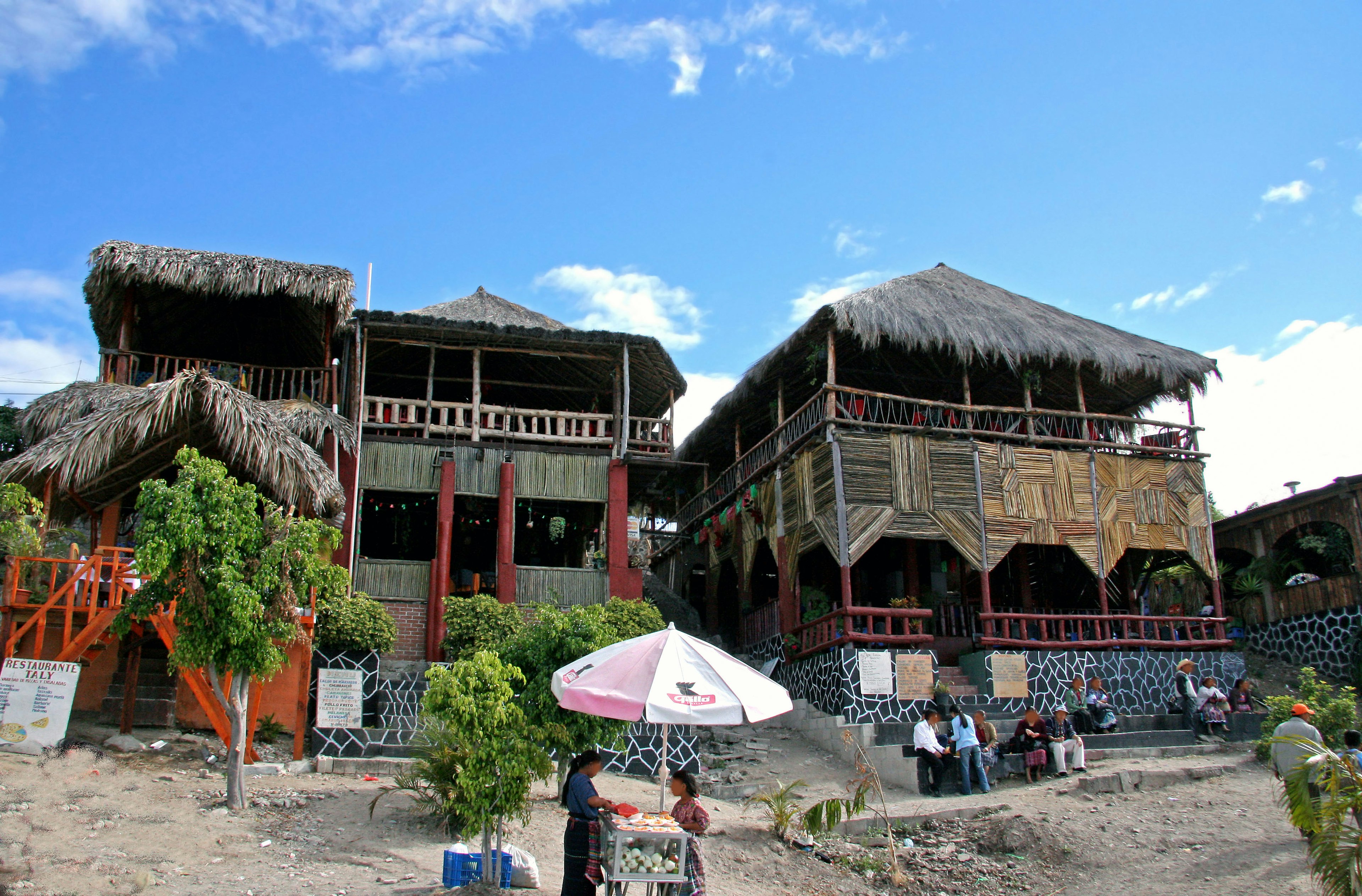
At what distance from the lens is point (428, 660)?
15531mm

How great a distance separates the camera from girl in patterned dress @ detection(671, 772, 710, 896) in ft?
23.7

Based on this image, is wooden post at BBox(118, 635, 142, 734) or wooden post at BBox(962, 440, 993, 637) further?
wooden post at BBox(962, 440, 993, 637)

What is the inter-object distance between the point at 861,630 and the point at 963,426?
12.9ft

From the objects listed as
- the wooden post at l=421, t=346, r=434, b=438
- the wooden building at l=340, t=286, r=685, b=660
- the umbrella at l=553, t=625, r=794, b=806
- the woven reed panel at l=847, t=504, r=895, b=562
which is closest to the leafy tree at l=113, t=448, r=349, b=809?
the umbrella at l=553, t=625, r=794, b=806

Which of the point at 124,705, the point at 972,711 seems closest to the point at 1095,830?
the point at 972,711

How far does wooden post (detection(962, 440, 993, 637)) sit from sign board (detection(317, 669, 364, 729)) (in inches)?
349

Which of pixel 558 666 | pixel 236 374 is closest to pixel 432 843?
pixel 558 666

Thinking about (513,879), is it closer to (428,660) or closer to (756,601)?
(428,660)

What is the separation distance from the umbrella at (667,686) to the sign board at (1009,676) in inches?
326

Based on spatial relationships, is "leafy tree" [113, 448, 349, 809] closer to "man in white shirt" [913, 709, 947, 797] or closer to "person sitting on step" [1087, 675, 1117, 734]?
"man in white shirt" [913, 709, 947, 797]

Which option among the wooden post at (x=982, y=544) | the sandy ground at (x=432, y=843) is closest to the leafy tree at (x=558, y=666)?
the sandy ground at (x=432, y=843)

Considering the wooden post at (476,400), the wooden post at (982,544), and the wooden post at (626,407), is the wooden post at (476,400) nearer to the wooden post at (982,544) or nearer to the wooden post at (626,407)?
the wooden post at (626,407)

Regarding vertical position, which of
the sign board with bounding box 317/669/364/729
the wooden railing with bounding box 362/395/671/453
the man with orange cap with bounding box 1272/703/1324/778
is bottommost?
the man with orange cap with bounding box 1272/703/1324/778

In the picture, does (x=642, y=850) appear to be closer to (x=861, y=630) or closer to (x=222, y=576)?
(x=222, y=576)
